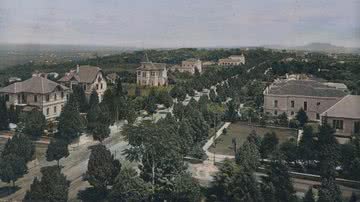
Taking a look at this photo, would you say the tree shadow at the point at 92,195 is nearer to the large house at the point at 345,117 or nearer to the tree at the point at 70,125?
the tree at the point at 70,125

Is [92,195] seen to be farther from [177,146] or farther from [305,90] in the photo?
[305,90]

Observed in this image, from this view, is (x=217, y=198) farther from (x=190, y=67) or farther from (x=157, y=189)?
(x=190, y=67)

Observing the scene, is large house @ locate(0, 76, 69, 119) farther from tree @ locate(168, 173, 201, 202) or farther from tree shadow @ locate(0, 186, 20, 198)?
tree @ locate(168, 173, 201, 202)

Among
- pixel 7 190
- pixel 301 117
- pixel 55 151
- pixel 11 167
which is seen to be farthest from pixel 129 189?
pixel 301 117

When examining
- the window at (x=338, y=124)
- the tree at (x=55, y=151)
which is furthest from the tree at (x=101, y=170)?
the window at (x=338, y=124)

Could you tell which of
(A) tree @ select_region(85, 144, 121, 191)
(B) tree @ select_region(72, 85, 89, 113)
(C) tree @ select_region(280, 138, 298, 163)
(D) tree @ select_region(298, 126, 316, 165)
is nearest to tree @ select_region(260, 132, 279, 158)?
(C) tree @ select_region(280, 138, 298, 163)
